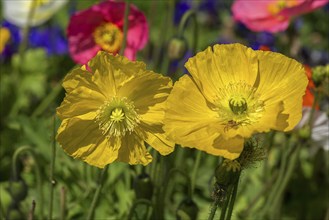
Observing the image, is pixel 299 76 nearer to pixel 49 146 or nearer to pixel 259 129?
pixel 259 129

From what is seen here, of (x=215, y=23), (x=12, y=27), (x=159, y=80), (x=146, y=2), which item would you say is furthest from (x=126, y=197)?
(x=215, y=23)

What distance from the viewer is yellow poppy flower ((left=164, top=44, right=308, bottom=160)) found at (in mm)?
1168

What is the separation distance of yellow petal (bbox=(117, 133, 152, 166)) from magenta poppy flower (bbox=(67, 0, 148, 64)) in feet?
2.12

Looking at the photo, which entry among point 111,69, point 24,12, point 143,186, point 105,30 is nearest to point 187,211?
point 143,186

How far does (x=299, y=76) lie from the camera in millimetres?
1215

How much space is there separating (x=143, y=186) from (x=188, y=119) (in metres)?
0.45

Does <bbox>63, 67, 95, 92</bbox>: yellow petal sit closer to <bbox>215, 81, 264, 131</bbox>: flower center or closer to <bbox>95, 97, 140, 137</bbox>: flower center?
<bbox>95, 97, 140, 137</bbox>: flower center

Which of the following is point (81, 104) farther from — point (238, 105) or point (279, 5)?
point (279, 5)


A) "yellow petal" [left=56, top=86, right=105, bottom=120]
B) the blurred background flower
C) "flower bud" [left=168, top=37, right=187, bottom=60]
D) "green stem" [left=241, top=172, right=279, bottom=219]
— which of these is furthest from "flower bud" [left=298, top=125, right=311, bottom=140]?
the blurred background flower

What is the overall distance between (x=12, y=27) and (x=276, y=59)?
208 centimetres

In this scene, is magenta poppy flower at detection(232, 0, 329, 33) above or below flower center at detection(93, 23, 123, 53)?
above

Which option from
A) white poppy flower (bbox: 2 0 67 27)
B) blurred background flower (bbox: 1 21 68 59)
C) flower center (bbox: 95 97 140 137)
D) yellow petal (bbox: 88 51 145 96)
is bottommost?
flower center (bbox: 95 97 140 137)

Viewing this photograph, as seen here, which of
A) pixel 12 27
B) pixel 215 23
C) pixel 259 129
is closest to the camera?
pixel 259 129

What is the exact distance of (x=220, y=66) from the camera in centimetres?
125
